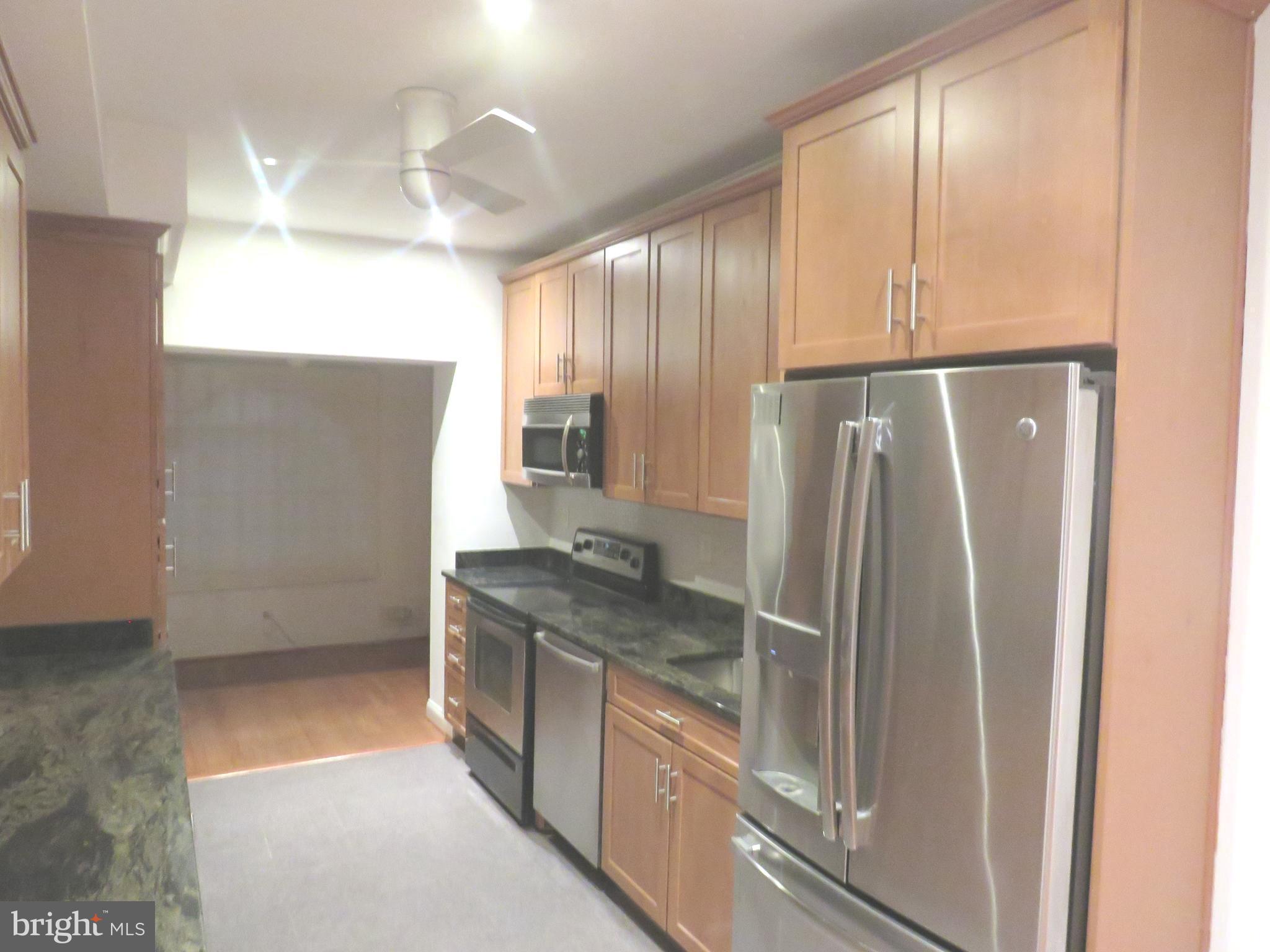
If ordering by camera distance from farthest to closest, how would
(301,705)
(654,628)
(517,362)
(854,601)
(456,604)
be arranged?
(301,705) < (517,362) < (456,604) < (654,628) < (854,601)

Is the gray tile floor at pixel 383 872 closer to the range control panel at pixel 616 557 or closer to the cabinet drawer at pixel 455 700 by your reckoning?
the cabinet drawer at pixel 455 700

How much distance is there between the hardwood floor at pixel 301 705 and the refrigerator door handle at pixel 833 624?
10.2 ft

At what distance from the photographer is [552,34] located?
6.63 ft

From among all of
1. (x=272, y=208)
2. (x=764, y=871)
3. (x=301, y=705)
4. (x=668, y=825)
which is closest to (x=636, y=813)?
(x=668, y=825)

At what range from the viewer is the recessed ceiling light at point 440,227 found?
373 cm

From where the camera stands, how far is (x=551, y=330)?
13.0 ft

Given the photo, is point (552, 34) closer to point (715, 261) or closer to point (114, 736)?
point (715, 261)

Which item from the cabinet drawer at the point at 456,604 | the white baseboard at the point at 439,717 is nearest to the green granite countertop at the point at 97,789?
the cabinet drawer at the point at 456,604

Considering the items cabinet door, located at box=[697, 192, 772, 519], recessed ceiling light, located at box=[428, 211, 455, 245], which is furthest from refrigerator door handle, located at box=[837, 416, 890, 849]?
recessed ceiling light, located at box=[428, 211, 455, 245]

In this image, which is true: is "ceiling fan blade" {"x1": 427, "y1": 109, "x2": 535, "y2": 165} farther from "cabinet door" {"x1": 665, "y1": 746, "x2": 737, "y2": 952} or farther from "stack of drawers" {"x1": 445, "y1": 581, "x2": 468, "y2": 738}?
"stack of drawers" {"x1": 445, "y1": 581, "x2": 468, "y2": 738}

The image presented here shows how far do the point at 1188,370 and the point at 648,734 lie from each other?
1783 mm

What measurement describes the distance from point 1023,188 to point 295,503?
214 inches

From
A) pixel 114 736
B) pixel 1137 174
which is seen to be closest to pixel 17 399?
pixel 114 736

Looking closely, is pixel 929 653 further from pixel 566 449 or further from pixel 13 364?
pixel 566 449
